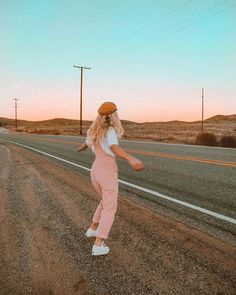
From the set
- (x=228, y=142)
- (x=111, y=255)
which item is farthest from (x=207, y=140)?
(x=111, y=255)

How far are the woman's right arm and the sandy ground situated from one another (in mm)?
1026

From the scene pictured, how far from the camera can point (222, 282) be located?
12.2ft

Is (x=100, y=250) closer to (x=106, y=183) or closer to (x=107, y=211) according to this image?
(x=107, y=211)

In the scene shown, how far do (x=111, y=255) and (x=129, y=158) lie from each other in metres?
1.18

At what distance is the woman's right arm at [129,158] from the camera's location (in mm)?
4090

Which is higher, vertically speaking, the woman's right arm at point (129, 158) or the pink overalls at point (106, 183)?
the woman's right arm at point (129, 158)

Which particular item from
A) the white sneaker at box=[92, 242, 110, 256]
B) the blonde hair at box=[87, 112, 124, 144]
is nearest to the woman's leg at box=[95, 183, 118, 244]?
the white sneaker at box=[92, 242, 110, 256]

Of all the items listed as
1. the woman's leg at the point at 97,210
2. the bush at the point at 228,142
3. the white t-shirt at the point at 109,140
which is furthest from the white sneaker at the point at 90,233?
the bush at the point at 228,142

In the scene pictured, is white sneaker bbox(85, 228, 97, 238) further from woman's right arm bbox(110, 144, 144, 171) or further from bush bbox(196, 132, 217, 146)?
bush bbox(196, 132, 217, 146)

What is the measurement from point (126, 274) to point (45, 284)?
789 mm

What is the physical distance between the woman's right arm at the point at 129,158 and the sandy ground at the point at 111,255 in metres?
1.03

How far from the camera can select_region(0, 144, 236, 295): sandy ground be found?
3730mm

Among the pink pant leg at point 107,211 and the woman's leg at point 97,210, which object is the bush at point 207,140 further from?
the pink pant leg at point 107,211

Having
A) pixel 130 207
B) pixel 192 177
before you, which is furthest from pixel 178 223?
pixel 192 177
